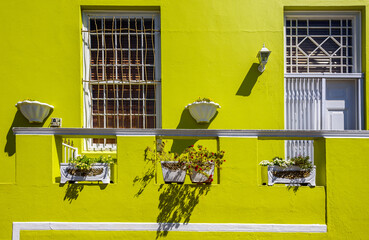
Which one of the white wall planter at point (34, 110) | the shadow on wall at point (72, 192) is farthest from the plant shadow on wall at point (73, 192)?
the white wall planter at point (34, 110)

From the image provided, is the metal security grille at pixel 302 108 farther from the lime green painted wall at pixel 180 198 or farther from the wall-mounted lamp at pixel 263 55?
the lime green painted wall at pixel 180 198

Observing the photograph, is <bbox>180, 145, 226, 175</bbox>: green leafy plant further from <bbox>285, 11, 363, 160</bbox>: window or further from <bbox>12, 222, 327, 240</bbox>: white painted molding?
<bbox>285, 11, 363, 160</bbox>: window

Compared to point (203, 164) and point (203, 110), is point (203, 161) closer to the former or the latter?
point (203, 164)

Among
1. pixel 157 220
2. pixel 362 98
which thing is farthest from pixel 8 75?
pixel 362 98

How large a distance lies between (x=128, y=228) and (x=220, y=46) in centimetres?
410

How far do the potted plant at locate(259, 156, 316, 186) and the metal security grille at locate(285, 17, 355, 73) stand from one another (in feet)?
9.52

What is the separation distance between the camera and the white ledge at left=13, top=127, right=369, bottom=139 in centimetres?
639

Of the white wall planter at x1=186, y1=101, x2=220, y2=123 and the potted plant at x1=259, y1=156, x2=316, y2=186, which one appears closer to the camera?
the potted plant at x1=259, y1=156, x2=316, y2=186

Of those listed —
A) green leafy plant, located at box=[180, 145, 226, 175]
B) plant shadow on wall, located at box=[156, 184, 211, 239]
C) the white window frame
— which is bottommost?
plant shadow on wall, located at box=[156, 184, 211, 239]

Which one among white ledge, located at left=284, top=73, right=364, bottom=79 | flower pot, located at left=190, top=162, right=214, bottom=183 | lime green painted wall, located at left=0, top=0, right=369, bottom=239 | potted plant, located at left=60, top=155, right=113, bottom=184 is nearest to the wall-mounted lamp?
lime green painted wall, located at left=0, top=0, right=369, bottom=239

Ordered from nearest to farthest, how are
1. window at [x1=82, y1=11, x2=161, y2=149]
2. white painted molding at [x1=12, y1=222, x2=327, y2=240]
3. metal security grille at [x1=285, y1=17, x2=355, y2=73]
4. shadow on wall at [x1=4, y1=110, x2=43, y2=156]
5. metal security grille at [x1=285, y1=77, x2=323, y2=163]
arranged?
white painted molding at [x1=12, y1=222, x2=327, y2=240], shadow on wall at [x1=4, y1=110, x2=43, y2=156], metal security grille at [x1=285, y1=77, x2=323, y2=163], window at [x1=82, y1=11, x2=161, y2=149], metal security grille at [x1=285, y1=17, x2=355, y2=73]

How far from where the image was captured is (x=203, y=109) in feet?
26.2

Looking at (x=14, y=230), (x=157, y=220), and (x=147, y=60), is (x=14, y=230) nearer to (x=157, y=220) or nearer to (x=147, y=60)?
(x=157, y=220)

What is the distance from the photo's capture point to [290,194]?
251 inches
